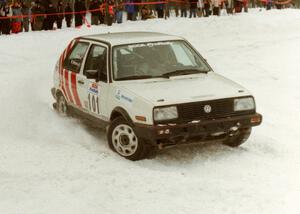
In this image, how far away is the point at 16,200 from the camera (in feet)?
19.1

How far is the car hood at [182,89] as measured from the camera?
6.92 metres

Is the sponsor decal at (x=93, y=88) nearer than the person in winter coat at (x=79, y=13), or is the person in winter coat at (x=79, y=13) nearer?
the sponsor decal at (x=93, y=88)

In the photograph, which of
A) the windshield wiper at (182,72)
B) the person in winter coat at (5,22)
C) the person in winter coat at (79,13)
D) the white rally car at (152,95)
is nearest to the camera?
the white rally car at (152,95)

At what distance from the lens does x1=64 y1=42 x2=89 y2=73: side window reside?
867 cm

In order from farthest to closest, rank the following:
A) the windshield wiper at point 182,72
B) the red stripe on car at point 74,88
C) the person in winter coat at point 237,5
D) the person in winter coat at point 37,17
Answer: the person in winter coat at point 237,5
the person in winter coat at point 37,17
the red stripe on car at point 74,88
the windshield wiper at point 182,72

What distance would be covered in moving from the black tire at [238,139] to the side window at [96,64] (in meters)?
1.95

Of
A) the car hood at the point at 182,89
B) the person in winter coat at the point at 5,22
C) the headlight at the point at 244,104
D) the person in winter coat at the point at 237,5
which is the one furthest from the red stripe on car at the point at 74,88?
the person in winter coat at the point at 237,5

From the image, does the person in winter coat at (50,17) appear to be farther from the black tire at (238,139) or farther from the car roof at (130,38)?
the black tire at (238,139)

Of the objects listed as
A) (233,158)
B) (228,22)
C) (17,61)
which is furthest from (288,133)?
(228,22)

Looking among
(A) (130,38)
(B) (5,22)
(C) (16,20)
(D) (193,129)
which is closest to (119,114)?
(D) (193,129)

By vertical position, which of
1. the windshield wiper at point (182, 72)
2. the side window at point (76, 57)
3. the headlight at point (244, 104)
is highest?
the side window at point (76, 57)

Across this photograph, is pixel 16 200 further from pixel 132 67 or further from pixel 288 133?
pixel 288 133

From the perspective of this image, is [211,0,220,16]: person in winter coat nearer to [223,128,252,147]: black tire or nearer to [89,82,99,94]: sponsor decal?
[89,82,99,94]: sponsor decal

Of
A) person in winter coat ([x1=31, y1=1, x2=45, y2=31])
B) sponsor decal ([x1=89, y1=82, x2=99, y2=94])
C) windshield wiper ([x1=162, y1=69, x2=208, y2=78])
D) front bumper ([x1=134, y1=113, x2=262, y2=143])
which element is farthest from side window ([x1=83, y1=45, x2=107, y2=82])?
person in winter coat ([x1=31, y1=1, x2=45, y2=31])
